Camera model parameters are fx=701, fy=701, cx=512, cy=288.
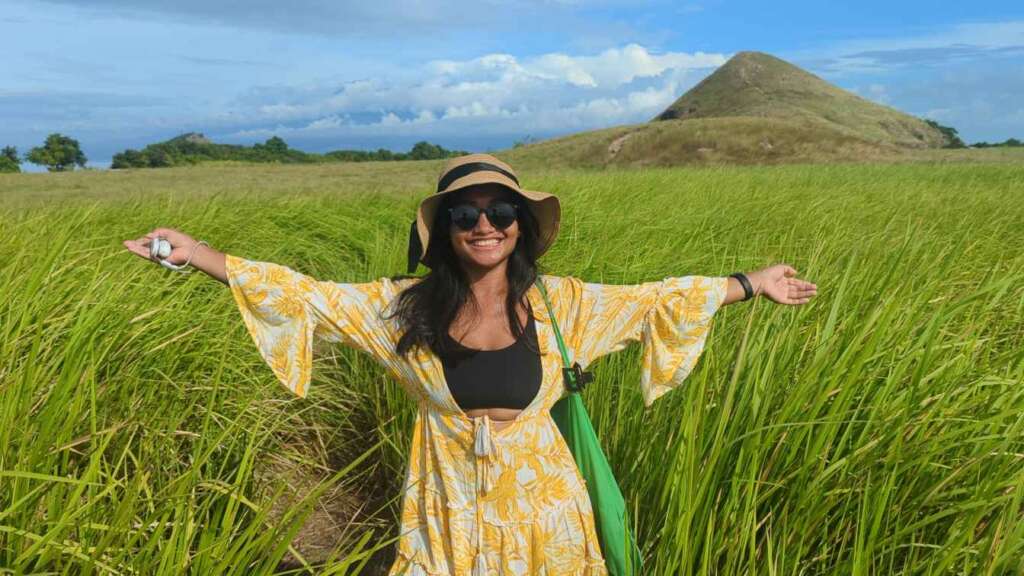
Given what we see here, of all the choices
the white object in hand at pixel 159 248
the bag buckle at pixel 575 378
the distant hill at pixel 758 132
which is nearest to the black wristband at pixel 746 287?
the bag buckle at pixel 575 378

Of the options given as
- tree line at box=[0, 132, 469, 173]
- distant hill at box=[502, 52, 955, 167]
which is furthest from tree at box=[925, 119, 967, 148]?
tree line at box=[0, 132, 469, 173]

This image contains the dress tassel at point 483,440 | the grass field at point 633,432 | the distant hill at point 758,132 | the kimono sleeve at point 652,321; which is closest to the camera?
the grass field at point 633,432

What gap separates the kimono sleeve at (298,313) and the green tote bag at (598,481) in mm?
423

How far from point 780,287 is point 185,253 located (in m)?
1.37

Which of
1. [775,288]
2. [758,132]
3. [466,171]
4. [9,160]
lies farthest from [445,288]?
[9,160]

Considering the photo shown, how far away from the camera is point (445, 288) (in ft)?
5.31

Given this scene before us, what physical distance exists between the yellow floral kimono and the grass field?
0.42 ft

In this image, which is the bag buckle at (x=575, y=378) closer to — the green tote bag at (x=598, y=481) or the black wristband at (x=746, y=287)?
the green tote bag at (x=598, y=481)

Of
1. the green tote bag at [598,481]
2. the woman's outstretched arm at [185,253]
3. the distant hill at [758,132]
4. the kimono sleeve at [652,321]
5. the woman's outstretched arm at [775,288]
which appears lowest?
the green tote bag at [598,481]

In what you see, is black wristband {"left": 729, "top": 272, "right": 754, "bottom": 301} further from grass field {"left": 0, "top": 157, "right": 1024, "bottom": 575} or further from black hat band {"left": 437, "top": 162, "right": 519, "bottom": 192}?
black hat band {"left": 437, "top": 162, "right": 519, "bottom": 192}

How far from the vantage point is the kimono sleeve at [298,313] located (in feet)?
5.10

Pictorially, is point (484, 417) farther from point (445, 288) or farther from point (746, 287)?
point (746, 287)

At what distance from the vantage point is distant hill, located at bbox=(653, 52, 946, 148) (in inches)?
1880

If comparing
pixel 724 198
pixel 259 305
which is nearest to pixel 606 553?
pixel 259 305
